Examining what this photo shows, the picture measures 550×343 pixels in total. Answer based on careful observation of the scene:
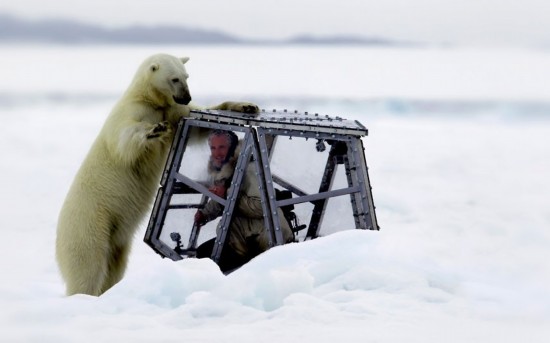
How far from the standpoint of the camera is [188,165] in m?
7.39

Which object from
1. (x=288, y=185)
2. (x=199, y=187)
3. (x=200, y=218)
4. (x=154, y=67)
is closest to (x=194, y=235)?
(x=200, y=218)

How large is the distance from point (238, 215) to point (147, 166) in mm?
793

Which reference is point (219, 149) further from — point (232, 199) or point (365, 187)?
point (365, 187)

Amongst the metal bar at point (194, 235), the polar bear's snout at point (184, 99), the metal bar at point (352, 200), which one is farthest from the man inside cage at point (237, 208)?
the metal bar at point (352, 200)

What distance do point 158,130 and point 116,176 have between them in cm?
66

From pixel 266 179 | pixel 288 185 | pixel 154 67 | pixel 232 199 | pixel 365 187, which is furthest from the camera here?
pixel 154 67

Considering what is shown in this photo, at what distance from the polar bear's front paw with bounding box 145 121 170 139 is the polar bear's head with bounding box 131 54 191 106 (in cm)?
38

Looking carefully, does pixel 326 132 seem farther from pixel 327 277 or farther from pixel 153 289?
pixel 153 289

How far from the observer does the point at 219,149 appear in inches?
288

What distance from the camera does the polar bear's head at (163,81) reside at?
7426 millimetres

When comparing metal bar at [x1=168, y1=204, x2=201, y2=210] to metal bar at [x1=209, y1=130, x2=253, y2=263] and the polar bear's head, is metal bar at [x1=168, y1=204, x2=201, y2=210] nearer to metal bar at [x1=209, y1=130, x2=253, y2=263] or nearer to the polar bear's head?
metal bar at [x1=209, y1=130, x2=253, y2=263]

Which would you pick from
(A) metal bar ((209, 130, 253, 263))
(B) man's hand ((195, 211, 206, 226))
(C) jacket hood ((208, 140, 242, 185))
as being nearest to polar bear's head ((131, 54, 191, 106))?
(C) jacket hood ((208, 140, 242, 185))

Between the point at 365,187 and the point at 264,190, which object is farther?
the point at 365,187

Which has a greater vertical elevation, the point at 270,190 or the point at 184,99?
the point at 184,99
